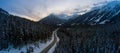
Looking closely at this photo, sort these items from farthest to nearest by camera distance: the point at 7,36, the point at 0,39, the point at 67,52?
the point at 7,36 → the point at 0,39 → the point at 67,52

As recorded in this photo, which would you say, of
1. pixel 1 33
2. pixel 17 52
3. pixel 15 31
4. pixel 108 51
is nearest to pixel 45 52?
pixel 17 52

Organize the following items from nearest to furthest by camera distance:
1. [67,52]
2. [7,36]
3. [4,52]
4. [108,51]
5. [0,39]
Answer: [4,52]
[67,52]
[108,51]
[0,39]
[7,36]

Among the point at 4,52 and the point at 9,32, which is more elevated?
the point at 9,32

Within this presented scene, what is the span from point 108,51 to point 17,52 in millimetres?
16917

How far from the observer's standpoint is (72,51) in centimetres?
3847

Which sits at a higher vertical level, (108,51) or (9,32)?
(9,32)

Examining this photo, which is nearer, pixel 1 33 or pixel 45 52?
pixel 45 52

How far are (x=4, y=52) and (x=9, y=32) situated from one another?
57.3 feet

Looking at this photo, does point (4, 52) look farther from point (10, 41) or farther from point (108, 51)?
point (108, 51)

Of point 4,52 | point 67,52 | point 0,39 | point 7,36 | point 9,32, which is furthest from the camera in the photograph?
point 9,32

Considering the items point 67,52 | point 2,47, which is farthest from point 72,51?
point 2,47

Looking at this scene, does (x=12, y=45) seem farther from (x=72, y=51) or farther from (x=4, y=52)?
(x=72, y=51)

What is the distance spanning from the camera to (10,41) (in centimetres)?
4484

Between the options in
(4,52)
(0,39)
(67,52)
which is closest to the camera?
(4,52)
